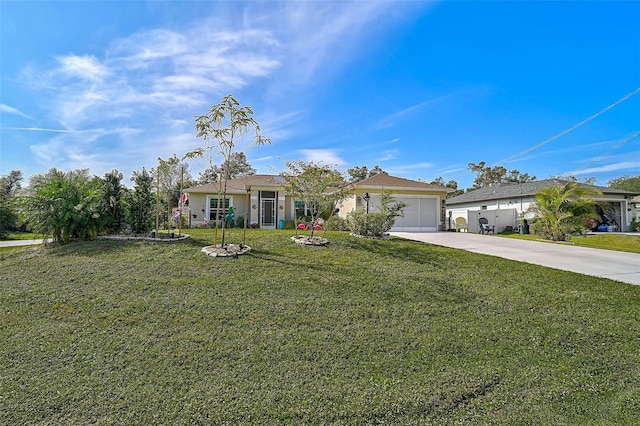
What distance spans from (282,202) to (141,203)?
10056mm

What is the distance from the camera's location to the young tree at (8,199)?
16.1 m

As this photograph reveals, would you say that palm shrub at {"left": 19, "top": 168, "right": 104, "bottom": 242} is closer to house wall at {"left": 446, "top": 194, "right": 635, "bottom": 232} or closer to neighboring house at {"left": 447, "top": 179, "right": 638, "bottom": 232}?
house wall at {"left": 446, "top": 194, "right": 635, "bottom": 232}

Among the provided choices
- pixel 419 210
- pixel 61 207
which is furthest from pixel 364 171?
pixel 61 207

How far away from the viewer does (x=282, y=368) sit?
119 inches

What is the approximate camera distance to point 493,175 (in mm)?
42656

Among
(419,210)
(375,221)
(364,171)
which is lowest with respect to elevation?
(375,221)

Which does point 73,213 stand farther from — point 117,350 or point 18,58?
point 117,350

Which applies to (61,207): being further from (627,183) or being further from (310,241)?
(627,183)

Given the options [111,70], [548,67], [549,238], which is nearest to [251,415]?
[111,70]

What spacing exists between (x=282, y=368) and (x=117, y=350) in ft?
6.23

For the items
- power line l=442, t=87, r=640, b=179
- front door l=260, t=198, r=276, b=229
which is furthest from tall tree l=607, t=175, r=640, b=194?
front door l=260, t=198, r=276, b=229

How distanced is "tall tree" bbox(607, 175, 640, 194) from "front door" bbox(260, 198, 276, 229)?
5964 cm

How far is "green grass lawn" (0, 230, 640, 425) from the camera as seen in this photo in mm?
2537

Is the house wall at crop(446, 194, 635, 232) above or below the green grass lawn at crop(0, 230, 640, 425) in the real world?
above
